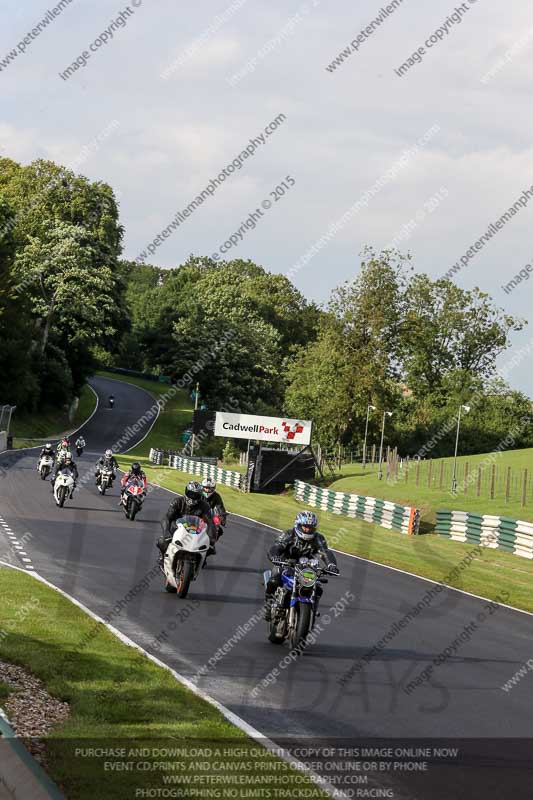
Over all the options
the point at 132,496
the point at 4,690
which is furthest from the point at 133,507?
the point at 4,690

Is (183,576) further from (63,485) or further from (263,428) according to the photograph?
(263,428)

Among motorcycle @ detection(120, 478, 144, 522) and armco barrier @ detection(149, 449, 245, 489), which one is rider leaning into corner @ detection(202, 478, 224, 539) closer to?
motorcycle @ detection(120, 478, 144, 522)

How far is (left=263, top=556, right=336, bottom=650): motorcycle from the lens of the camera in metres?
12.5

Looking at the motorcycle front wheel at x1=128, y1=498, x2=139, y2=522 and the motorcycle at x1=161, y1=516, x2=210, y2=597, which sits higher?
the motorcycle front wheel at x1=128, y1=498, x2=139, y2=522

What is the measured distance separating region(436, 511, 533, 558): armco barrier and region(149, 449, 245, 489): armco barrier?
20159mm

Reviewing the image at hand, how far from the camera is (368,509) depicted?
140 ft

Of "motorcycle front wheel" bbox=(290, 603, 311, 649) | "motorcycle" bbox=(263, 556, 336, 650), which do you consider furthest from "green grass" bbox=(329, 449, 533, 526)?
"motorcycle front wheel" bbox=(290, 603, 311, 649)

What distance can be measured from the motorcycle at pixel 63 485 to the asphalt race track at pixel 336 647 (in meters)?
4.04

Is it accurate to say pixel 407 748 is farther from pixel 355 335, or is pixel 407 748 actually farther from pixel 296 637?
pixel 355 335

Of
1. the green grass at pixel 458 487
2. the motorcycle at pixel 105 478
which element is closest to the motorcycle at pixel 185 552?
the motorcycle at pixel 105 478

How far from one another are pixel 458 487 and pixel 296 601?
37.9 metres

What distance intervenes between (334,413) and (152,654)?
248ft

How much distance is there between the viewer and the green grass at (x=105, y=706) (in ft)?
22.3

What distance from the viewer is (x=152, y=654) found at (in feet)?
38.1
